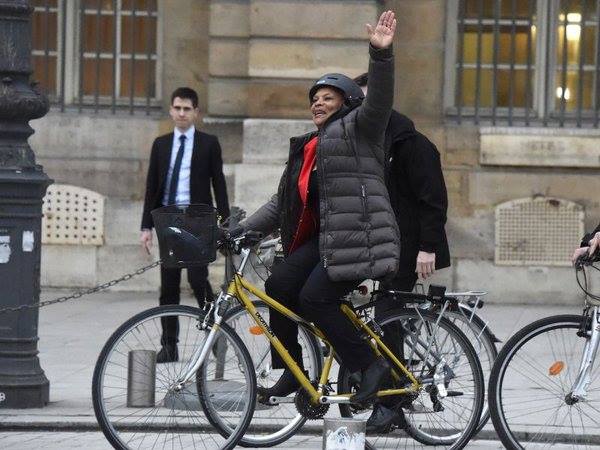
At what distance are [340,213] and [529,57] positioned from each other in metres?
7.91

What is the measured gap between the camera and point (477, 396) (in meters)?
7.25

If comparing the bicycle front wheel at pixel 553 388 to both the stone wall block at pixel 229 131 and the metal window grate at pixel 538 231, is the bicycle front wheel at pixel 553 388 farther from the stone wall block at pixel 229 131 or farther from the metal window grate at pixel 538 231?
the stone wall block at pixel 229 131

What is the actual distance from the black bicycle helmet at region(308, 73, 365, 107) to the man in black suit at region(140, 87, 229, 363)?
3.12 meters

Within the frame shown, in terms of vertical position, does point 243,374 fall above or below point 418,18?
below

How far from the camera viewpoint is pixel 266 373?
734 cm

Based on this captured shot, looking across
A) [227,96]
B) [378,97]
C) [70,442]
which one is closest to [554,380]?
[378,97]

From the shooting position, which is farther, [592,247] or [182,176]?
[182,176]

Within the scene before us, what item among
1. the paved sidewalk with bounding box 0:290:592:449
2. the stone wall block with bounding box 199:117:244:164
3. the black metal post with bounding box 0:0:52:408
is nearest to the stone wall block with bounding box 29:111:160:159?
the stone wall block with bounding box 199:117:244:164

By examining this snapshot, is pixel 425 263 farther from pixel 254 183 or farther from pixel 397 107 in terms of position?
pixel 397 107

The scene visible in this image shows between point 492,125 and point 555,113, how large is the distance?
A: 0.60 metres

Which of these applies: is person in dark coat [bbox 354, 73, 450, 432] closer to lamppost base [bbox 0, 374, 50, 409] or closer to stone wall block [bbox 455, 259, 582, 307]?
lamppost base [bbox 0, 374, 50, 409]

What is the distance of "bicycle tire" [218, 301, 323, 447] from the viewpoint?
725 cm


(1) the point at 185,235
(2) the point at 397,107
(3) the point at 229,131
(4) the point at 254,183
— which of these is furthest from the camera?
(2) the point at 397,107

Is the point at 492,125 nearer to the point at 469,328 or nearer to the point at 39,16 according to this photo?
the point at 39,16
